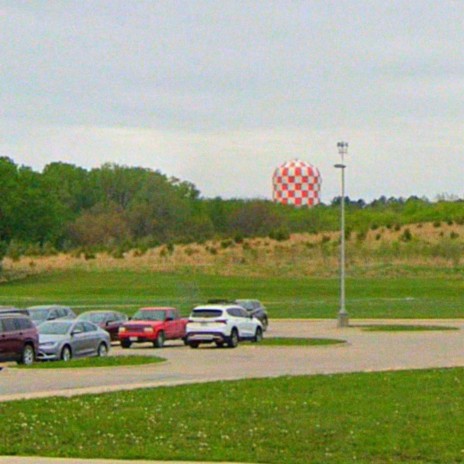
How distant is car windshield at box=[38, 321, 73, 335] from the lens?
119 ft

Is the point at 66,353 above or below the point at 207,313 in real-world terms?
below

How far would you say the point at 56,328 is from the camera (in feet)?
120

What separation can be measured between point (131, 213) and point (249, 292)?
2593 inches

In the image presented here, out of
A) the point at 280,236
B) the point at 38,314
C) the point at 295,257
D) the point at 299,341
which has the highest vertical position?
the point at 280,236

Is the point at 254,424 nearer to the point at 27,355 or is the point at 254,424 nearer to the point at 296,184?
the point at 27,355

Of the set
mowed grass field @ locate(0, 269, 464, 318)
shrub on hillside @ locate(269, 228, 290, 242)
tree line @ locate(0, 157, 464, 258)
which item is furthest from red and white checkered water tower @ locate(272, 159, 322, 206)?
mowed grass field @ locate(0, 269, 464, 318)

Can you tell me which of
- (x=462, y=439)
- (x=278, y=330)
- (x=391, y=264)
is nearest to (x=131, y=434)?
(x=462, y=439)

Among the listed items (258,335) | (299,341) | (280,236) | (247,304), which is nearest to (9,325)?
(299,341)

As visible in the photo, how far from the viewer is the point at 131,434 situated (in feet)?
53.7

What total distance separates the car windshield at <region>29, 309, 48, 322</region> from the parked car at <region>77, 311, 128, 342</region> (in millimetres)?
1339

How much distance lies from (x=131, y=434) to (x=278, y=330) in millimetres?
37687

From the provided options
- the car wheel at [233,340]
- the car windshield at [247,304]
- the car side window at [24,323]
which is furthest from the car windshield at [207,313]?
the car windshield at [247,304]

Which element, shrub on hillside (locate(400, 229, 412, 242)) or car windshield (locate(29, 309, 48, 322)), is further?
shrub on hillside (locate(400, 229, 412, 242))

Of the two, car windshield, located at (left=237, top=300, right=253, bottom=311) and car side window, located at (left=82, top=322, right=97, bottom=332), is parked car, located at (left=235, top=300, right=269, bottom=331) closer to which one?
car windshield, located at (left=237, top=300, right=253, bottom=311)
